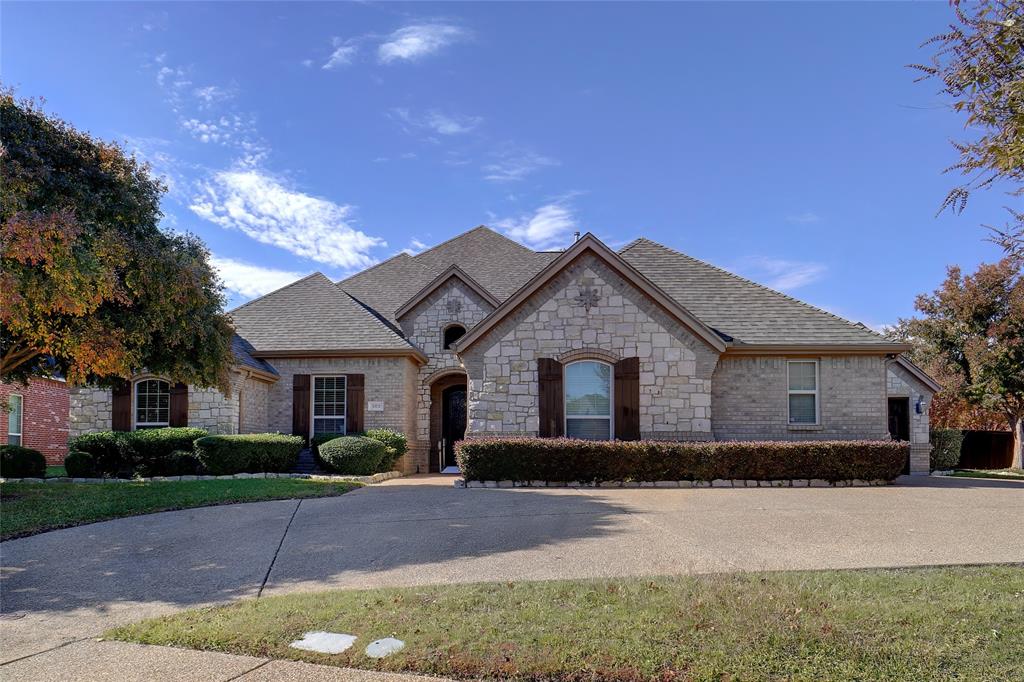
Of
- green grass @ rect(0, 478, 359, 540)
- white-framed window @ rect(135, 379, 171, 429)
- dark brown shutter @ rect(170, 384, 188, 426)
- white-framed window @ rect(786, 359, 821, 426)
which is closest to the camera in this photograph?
green grass @ rect(0, 478, 359, 540)

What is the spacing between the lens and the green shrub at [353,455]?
1778cm

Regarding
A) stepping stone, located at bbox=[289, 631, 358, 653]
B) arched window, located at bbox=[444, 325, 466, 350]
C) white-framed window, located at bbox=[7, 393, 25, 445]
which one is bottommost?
stepping stone, located at bbox=[289, 631, 358, 653]

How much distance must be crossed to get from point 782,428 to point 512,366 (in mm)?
6582

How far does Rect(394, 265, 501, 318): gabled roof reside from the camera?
22.1 meters

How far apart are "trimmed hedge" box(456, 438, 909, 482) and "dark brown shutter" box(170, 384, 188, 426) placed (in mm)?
8091

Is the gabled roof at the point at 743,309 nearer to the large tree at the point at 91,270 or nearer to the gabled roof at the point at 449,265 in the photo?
the gabled roof at the point at 449,265

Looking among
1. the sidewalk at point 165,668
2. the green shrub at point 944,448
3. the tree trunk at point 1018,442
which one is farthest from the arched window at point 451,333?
the tree trunk at point 1018,442

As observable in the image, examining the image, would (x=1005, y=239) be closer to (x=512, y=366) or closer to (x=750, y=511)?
(x=750, y=511)

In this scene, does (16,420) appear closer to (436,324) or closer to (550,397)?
(436,324)

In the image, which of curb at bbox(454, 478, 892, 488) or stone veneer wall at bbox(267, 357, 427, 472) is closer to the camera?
curb at bbox(454, 478, 892, 488)

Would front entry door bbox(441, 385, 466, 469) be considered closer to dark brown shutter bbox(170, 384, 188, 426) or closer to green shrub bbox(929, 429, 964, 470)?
dark brown shutter bbox(170, 384, 188, 426)

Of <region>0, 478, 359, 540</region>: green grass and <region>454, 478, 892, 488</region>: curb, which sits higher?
<region>0, 478, 359, 540</region>: green grass

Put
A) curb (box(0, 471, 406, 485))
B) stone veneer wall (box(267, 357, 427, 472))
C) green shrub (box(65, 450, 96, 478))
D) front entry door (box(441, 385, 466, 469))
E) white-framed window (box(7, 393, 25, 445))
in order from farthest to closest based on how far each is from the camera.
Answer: white-framed window (box(7, 393, 25, 445)) → front entry door (box(441, 385, 466, 469)) → stone veneer wall (box(267, 357, 427, 472)) → green shrub (box(65, 450, 96, 478)) → curb (box(0, 471, 406, 485))

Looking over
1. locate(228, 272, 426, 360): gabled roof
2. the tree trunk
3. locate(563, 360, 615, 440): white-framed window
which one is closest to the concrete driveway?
locate(563, 360, 615, 440): white-framed window
